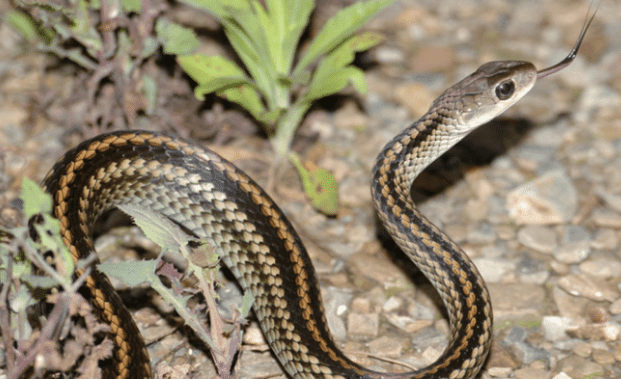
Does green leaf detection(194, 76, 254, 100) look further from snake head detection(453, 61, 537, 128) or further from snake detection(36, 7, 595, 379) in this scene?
snake head detection(453, 61, 537, 128)

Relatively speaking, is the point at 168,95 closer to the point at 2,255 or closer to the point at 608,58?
the point at 2,255

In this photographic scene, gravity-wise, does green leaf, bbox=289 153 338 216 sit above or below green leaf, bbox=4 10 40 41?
below

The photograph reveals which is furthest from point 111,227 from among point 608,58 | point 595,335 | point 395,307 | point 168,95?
point 608,58

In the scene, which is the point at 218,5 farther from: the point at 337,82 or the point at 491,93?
the point at 491,93

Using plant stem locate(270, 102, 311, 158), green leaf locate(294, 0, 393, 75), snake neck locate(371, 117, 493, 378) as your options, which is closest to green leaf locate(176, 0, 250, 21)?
green leaf locate(294, 0, 393, 75)

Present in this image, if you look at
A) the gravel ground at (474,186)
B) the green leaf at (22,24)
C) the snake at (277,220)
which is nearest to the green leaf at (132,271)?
the snake at (277,220)

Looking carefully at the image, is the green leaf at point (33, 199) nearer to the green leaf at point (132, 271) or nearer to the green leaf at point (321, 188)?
the green leaf at point (132, 271)

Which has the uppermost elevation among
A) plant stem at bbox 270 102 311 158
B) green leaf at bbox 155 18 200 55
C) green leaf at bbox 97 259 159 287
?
green leaf at bbox 155 18 200 55

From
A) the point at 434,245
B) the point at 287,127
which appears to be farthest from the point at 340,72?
the point at 434,245
